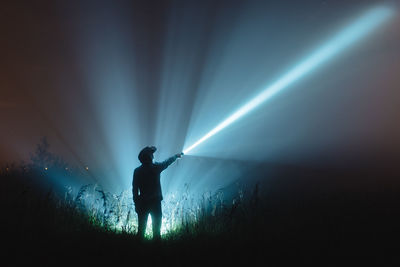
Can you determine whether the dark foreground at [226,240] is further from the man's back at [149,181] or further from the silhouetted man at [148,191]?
the man's back at [149,181]

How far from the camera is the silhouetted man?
670cm

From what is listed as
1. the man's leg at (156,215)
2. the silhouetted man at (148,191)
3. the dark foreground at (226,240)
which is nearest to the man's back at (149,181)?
the silhouetted man at (148,191)

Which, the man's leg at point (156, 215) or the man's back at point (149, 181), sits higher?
the man's back at point (149, 181)

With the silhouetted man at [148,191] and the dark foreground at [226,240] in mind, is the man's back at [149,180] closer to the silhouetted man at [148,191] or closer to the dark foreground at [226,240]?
the silhouetted man at [148,191]

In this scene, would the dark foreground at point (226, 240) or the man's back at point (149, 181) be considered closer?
the dark foreground at point (226, 240)

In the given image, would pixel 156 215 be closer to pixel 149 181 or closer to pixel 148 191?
pixel 148 191

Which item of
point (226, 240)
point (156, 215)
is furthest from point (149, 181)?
point (226, 240)

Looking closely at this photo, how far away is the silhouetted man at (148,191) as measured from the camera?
22.0 ft

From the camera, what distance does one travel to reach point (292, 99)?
22.5 m

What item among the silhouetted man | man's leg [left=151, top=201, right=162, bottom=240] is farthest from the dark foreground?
the silhouetted man

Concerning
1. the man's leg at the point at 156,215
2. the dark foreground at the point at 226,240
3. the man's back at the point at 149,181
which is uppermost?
the man's back at the point at 149,181

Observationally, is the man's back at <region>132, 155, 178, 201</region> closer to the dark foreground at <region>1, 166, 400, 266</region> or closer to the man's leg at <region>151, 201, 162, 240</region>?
the man's leg at <region>151, 201, 162, 240</region>

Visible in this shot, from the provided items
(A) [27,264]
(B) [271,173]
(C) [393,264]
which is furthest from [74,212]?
(B) [271,173]

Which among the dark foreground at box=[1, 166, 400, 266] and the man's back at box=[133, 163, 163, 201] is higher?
the man's back at box=[133, 163, 163, 201]
